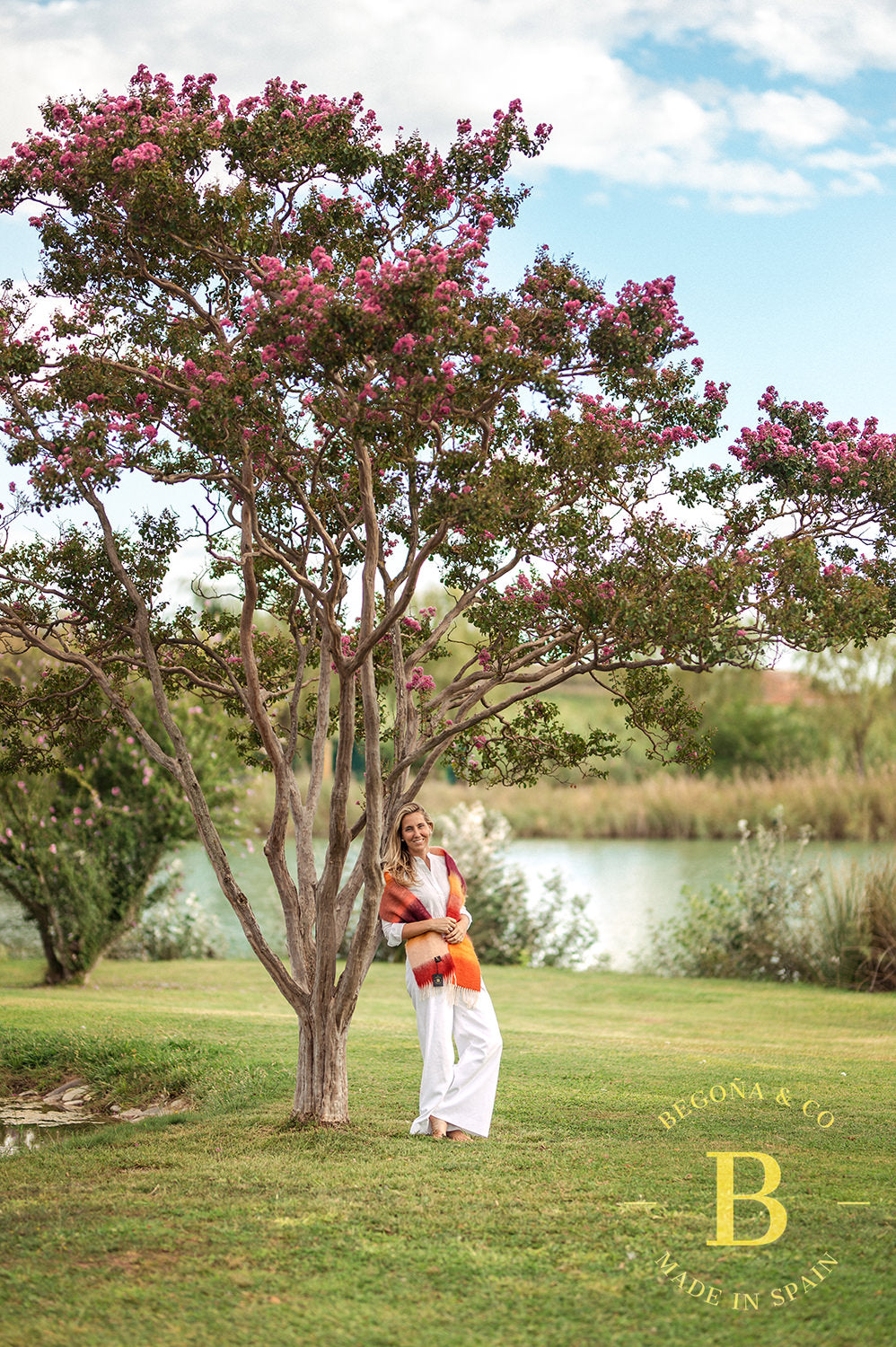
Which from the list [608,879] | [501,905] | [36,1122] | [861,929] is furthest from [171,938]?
[36,1122]

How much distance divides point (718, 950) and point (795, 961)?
3.28ft

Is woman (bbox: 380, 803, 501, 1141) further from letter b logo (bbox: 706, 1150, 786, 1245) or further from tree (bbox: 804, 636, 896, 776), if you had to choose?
tree (bbox: 804, 636, 896, 776)

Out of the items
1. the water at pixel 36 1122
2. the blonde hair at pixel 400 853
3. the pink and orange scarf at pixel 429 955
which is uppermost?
the blonde hair at pixel 400 853

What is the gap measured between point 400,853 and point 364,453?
1.91 meters

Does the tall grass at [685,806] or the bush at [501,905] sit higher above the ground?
the tall grass at [685,806]

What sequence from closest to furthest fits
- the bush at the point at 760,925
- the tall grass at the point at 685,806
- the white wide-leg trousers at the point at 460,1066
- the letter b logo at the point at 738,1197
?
the letter b logo at the point at 738,1197, the white wide-leg trousers at the point at 460,1066, the bush at the point at 760,925, the tall grass at the point at 685,806

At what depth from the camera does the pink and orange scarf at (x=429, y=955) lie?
5.93m

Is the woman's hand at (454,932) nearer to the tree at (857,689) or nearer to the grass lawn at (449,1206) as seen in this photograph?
the grass lawn at (449,1206)

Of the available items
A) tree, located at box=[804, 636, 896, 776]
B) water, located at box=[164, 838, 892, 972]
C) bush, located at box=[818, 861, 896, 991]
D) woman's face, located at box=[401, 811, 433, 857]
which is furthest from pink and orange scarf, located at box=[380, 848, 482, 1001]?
tree, located at box=[804, 636, 896, 776]

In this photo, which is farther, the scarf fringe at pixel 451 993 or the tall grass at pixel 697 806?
the tall grass at pixel 697 806

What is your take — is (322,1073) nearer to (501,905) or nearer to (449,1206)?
(449,1206)

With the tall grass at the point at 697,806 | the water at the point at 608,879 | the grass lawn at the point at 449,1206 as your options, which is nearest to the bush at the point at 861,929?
the water at the point at 608,879

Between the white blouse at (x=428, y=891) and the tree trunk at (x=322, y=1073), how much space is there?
45cm

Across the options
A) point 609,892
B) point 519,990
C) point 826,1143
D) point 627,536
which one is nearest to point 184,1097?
point 826,1143
